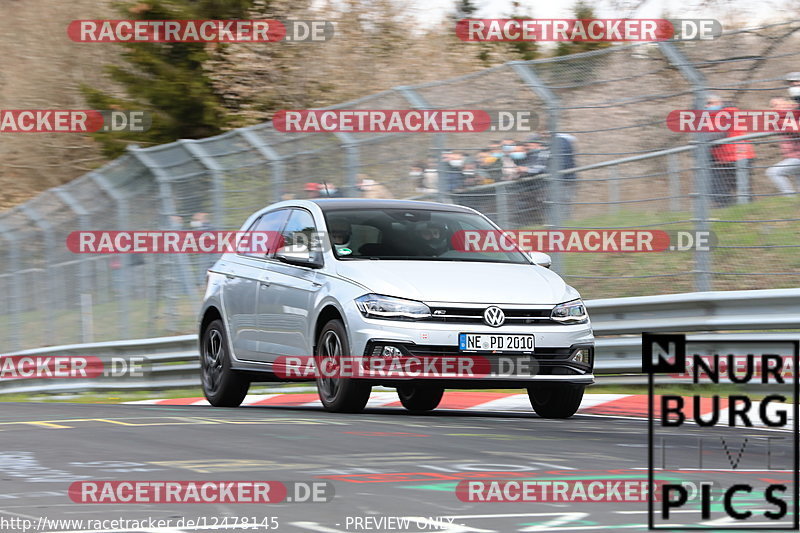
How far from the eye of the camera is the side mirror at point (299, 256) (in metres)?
10.9

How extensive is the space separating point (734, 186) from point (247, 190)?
22.3ft

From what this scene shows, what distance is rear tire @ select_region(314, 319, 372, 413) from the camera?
10.2 m

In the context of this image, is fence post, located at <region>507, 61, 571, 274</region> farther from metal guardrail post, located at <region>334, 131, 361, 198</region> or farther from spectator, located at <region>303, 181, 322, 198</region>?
spectator, located at <region>303, 181, 322, 198</region>

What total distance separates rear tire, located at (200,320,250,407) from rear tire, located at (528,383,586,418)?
105 inches

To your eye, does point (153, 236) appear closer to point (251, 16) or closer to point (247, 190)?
point (247, 190)

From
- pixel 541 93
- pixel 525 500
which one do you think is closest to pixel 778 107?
pixel 541 93

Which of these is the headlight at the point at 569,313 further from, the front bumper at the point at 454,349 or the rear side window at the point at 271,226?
the rear side window at the point at 271,226

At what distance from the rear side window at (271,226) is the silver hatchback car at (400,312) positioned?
25mm

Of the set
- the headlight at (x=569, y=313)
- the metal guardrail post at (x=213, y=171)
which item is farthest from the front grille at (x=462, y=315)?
the metal guardrail post at (x=213, y=171)

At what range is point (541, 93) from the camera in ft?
43.4

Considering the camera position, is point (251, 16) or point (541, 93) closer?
point (541, 93)

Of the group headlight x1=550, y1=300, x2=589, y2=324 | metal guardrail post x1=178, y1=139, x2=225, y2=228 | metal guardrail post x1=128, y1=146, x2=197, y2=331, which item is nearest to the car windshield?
headlight x1=550, y1=300, x2=589, y2=324

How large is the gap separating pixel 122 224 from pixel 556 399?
9538 millimetres

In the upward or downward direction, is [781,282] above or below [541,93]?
below
